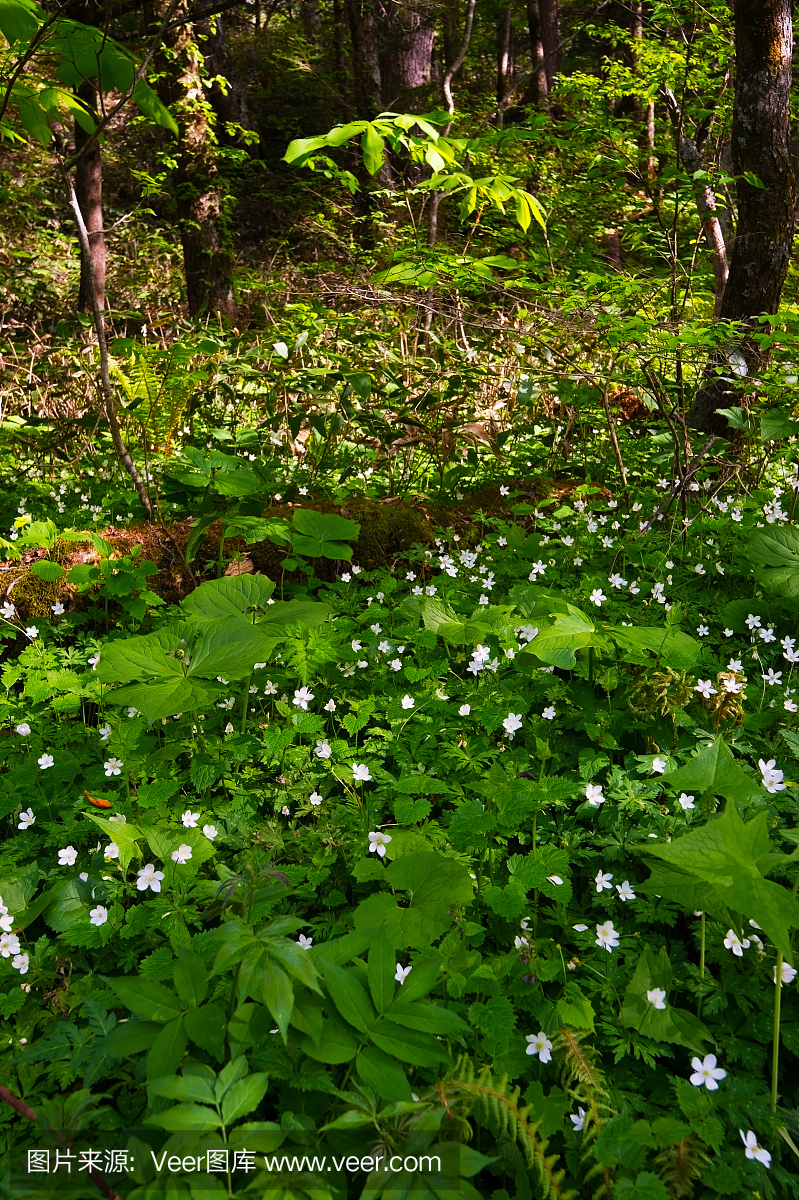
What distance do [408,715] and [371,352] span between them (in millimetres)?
4440

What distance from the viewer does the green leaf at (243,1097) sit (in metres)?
1.17

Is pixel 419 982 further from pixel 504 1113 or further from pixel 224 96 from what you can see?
pixel 224 96

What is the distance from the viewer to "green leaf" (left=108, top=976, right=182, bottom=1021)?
4.46ft

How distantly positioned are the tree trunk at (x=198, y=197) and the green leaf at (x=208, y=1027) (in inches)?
308

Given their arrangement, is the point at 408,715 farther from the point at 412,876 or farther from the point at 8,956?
the point at 8,956

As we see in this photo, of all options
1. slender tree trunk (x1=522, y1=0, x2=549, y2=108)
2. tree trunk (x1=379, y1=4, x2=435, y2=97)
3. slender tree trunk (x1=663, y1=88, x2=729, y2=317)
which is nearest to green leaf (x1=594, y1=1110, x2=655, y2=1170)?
slender tree trunk (x1=663, y1=88, x2=729, y2=317)

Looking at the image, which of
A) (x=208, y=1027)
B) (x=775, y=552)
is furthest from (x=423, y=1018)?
(x=775, y=552)

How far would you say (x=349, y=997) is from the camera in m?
1.34

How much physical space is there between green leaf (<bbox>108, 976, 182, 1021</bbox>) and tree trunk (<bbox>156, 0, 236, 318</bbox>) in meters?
7.77

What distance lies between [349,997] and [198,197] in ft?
28.8

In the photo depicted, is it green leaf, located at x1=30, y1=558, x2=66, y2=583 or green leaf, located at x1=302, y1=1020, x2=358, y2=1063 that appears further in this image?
green leaf, located at x1=30, y1=558, x2=66, y2=583

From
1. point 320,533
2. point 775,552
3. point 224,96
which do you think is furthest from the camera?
point 224,96

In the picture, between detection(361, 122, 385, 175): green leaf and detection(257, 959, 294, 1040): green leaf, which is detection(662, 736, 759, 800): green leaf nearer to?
detection(257, 959, 294, 1040): green leaf

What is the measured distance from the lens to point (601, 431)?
5715 millimetres
